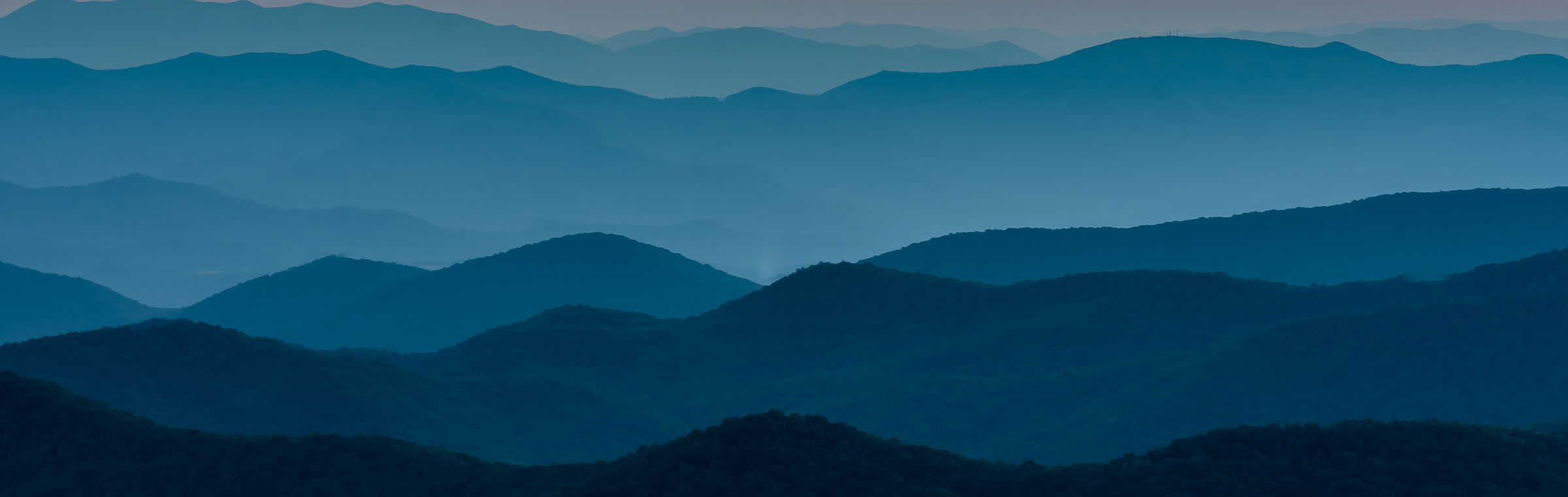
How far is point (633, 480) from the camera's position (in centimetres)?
1891

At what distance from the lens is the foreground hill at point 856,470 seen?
1783 cm

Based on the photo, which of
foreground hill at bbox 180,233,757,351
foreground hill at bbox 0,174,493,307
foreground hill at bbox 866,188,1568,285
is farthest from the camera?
foreground hill at bbox 0,174,493,307

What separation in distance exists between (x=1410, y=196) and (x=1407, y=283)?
21930mm

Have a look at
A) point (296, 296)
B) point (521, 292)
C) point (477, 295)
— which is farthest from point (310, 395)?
point (296, 296)

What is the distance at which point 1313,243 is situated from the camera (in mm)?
58250

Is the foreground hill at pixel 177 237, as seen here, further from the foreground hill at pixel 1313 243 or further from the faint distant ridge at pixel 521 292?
the foreground hill at pixel 1313 243

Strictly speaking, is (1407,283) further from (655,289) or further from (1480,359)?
(655,289)

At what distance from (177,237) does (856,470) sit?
547ft

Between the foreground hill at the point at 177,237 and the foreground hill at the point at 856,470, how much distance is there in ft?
426

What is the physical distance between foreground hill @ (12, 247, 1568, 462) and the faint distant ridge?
65.9ft

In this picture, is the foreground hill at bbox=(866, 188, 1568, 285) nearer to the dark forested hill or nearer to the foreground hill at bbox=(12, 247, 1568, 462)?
the foreground hill at bbox=(12, 247, 1568, 462)

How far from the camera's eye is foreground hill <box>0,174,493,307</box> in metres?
159

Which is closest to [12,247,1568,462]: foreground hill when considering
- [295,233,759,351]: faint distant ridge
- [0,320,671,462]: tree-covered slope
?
[0,320,671,462]: tree-covered slope

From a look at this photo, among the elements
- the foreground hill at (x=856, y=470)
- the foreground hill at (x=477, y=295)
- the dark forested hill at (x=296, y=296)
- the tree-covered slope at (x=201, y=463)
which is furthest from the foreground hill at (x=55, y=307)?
the foreground hill at (x=856, y=470)
